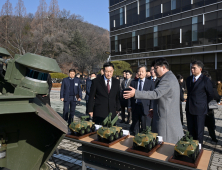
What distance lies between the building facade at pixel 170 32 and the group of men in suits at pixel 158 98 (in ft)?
60.1

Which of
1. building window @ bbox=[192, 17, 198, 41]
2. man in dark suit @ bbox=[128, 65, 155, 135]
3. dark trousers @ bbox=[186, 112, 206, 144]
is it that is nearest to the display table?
dark trousers @ bbox=[186, 112, 206, 144]

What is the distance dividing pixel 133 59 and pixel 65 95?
22195 millimetres

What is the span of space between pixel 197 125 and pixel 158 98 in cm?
189

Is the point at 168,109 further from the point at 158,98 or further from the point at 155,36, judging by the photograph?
the point at 155,36

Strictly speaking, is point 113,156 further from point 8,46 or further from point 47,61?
point 8,46

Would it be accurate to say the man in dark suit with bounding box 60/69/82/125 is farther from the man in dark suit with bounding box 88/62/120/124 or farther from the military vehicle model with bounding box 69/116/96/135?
the military vehicle model with bounding box 69/116/96/135

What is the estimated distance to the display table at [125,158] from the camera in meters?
2.27

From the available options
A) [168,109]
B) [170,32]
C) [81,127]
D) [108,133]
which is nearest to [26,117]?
[81,127]

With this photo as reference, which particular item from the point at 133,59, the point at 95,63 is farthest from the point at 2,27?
the point at 133,59

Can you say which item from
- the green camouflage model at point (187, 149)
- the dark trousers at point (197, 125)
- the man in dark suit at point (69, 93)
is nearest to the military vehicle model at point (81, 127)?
the green camouflage model at point (187, 149)

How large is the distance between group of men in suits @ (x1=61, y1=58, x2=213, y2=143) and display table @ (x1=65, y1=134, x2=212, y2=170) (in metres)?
0.35

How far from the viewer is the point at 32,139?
8.04 feet

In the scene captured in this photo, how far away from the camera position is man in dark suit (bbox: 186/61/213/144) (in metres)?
4.39

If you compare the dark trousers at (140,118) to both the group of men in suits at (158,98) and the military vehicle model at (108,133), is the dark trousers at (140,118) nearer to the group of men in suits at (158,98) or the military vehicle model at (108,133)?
the group of men in suits at (158,98)
